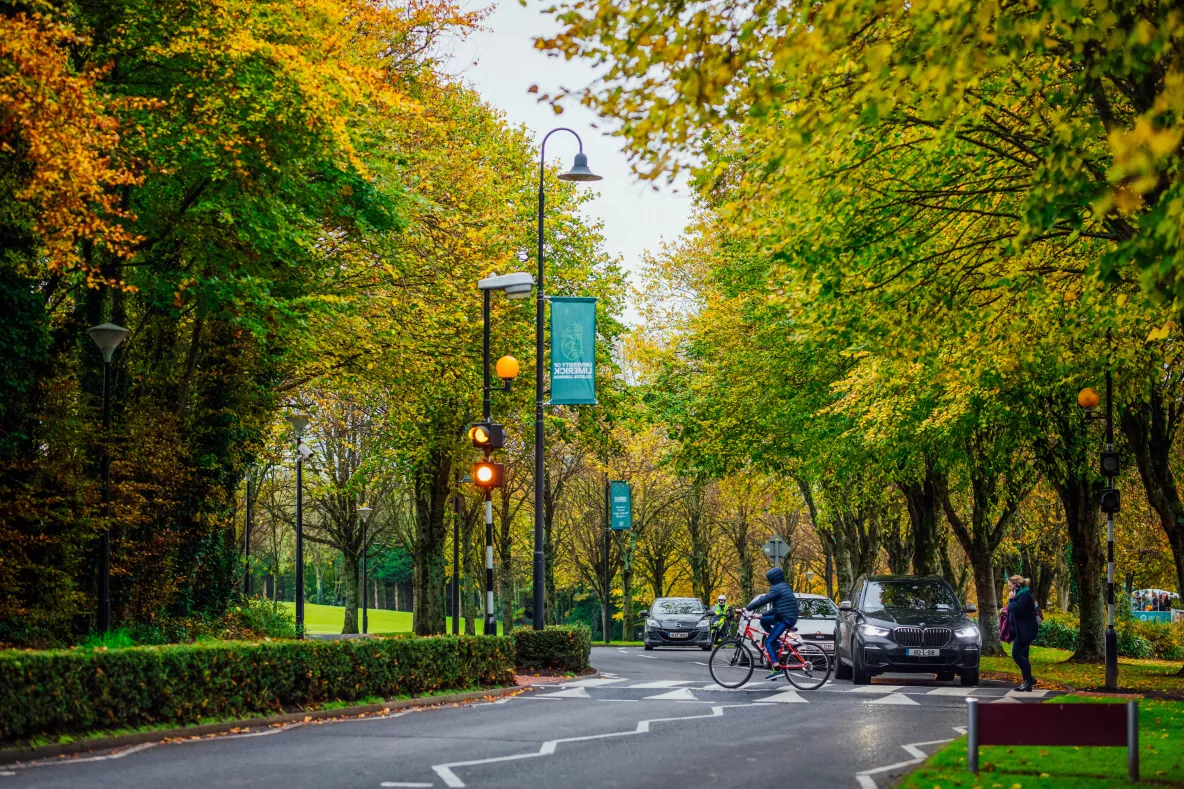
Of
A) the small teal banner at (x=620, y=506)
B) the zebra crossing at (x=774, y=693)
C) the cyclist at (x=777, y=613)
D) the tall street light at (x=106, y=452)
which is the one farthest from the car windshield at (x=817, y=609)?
the tall street light at (x=106, y=452)

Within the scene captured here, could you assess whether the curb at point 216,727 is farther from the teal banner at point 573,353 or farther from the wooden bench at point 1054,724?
the wooden bench at point 1054,724

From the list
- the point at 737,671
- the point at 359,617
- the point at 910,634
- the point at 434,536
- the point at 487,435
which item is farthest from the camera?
the point at 359,617

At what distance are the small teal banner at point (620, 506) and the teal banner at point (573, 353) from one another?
68.3 feet

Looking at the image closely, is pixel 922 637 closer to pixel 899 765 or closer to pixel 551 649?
pixel 551 649

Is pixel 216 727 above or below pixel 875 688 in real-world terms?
above

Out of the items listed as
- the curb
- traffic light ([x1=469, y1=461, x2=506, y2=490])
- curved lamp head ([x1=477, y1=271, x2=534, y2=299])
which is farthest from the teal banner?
the curb

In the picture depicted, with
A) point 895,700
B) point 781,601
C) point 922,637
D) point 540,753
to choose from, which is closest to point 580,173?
point 781,601

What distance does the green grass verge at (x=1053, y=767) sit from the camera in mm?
9820

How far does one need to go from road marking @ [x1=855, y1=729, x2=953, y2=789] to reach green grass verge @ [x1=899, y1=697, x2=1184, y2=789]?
26 centimetres

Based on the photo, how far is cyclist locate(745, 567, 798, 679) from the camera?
19.8 m

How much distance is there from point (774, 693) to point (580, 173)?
9924mm

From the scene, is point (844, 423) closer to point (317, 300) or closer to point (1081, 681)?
point (1081, 681)

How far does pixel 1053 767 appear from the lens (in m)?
11.0

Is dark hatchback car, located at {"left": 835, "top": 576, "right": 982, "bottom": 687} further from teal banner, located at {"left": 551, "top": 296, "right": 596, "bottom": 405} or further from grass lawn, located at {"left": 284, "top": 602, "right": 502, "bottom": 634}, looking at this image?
grass lawn, located at {"left": 284, "top": 602, "right": 502, "bottom": 634}
